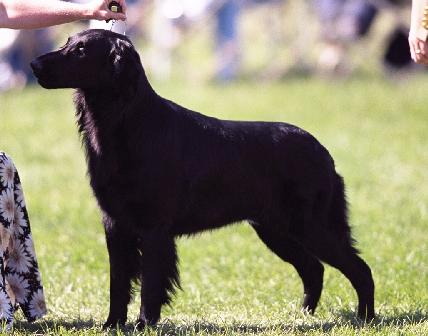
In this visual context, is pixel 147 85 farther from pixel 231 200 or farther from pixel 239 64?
pixel 239 64

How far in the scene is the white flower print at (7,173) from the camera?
4.89m

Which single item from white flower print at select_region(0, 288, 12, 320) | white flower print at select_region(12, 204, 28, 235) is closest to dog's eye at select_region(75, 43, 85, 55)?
white flower print at select_region(12, 204, 28, 235)

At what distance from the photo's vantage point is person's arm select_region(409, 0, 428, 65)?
4.65 metres

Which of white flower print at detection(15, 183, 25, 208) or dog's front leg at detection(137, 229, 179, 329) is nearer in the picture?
dog's front leg at detection(137, 229, 179, 329)

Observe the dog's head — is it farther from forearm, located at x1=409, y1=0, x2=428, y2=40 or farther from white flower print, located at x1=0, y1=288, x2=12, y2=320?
forearm, located at x1=409, y1=0, x2=428, y2=40

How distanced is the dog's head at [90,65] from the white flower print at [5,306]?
3.51 ft

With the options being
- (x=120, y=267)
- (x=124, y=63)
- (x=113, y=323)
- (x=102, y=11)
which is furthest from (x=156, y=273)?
(x=102, y=11)

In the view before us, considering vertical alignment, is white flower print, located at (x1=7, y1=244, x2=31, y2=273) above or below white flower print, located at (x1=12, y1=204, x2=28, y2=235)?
below

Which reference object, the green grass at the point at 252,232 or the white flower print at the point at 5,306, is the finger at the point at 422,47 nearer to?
the green grass at the point at 252,232

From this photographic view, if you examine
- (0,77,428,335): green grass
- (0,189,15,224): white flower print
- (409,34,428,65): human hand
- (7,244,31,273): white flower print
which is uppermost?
(409,34,428,65): human hand

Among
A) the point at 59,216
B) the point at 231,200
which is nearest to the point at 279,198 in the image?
the point at 231,200

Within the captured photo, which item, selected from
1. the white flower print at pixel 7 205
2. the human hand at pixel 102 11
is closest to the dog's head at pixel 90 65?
the human hand at pixel 102 11

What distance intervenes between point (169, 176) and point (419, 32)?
1.41 meters

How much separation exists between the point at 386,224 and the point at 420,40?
137 inches
